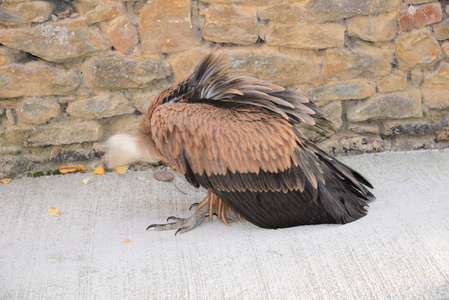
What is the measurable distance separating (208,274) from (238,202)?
1.66 ft

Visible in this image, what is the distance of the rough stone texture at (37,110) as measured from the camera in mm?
4004

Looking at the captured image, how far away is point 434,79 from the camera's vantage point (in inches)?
160

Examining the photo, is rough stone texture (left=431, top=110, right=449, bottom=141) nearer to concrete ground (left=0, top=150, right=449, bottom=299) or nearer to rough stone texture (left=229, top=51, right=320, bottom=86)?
concrete ground (left=0, top=150, right=449, bottom=299)

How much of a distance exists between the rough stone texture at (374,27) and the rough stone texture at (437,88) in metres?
0.43

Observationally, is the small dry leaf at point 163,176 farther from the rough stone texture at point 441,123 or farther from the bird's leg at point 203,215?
the rough stone texture at point 441,123

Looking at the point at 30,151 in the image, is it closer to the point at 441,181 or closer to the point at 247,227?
the point at 247,227

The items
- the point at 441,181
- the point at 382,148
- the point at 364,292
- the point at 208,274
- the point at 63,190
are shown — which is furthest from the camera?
the point at 382,148

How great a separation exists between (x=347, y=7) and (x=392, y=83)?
0.66 metres

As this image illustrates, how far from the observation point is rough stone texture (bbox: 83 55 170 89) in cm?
395

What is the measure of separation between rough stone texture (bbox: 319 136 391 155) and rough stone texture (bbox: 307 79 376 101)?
13.7 inches

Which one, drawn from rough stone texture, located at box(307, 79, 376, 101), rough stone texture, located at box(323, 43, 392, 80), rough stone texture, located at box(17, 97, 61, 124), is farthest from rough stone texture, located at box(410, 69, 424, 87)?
rough stone texture, located at box(17, 97, 61, 124)

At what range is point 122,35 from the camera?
389 cm

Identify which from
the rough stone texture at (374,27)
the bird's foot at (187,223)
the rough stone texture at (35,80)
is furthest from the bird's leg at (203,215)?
the rough stone texture at (374,27)

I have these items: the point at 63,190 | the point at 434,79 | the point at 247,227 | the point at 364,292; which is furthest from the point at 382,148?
the point at 63,190
